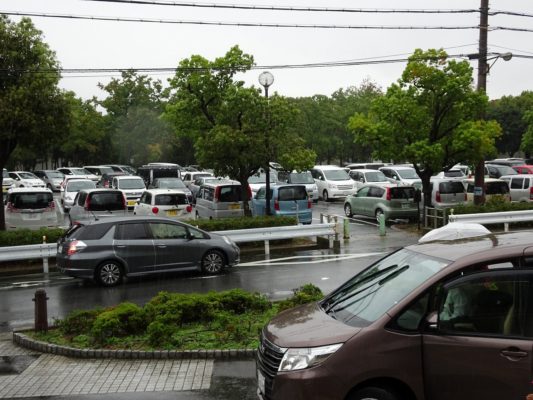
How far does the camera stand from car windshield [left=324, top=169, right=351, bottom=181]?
33.1 metres

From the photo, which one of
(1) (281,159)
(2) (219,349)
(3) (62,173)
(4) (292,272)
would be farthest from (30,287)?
(3) (62,173)

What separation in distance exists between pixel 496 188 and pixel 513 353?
2059 centimetres

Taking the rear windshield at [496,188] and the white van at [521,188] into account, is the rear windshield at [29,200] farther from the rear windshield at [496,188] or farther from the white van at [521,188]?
the white van at [521,188]

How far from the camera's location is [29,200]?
20.3 m

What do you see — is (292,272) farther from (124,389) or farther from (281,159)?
(124,389)

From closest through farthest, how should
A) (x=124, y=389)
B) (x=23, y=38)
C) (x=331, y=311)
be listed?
(x=331, y=311), (x=124, y=389), (x=23, y=38)

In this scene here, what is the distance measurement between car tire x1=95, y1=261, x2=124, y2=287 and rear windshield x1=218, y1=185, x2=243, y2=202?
845 centimetres

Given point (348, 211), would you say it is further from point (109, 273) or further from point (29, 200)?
point (109, 273)

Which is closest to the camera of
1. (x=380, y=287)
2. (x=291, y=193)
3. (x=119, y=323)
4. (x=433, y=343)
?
(x=433, y=343)

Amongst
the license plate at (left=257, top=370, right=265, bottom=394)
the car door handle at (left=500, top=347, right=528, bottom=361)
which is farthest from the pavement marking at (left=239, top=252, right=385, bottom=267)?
the car door handle at (left=500, top=347, right=528, bottom=361)

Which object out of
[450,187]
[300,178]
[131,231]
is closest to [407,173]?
[300,178]

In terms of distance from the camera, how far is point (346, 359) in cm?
479

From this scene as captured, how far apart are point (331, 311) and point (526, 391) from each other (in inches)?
69.8

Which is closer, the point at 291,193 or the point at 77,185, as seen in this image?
the point at 291,193
